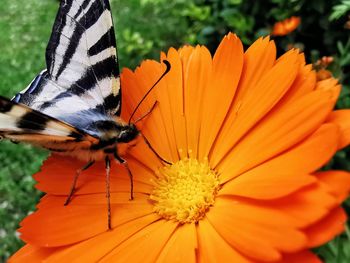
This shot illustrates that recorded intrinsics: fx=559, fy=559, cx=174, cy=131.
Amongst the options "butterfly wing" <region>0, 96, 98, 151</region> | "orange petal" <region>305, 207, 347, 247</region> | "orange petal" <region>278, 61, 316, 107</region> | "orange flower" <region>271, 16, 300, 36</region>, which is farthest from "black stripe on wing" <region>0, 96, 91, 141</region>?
"orange flower" <region>271, 16, 300, 36</region>

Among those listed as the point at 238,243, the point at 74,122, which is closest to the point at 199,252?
the point at 238,243

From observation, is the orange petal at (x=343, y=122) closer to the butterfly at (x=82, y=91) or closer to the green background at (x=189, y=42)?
the green background at (x=189, y=42)

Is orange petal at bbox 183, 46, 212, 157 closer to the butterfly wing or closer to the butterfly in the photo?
the butterfly

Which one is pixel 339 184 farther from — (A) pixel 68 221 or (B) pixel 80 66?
(B) pixel 80 66

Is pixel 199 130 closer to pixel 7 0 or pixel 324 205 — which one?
pixel 324 205

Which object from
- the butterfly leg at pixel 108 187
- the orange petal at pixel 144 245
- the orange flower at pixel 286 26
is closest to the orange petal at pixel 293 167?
the orange petal at pixel 144 245

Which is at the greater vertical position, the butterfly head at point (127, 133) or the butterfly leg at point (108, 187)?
the butterfly head at point (127, 133)

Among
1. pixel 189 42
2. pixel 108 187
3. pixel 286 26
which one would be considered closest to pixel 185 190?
pixel 108 187
